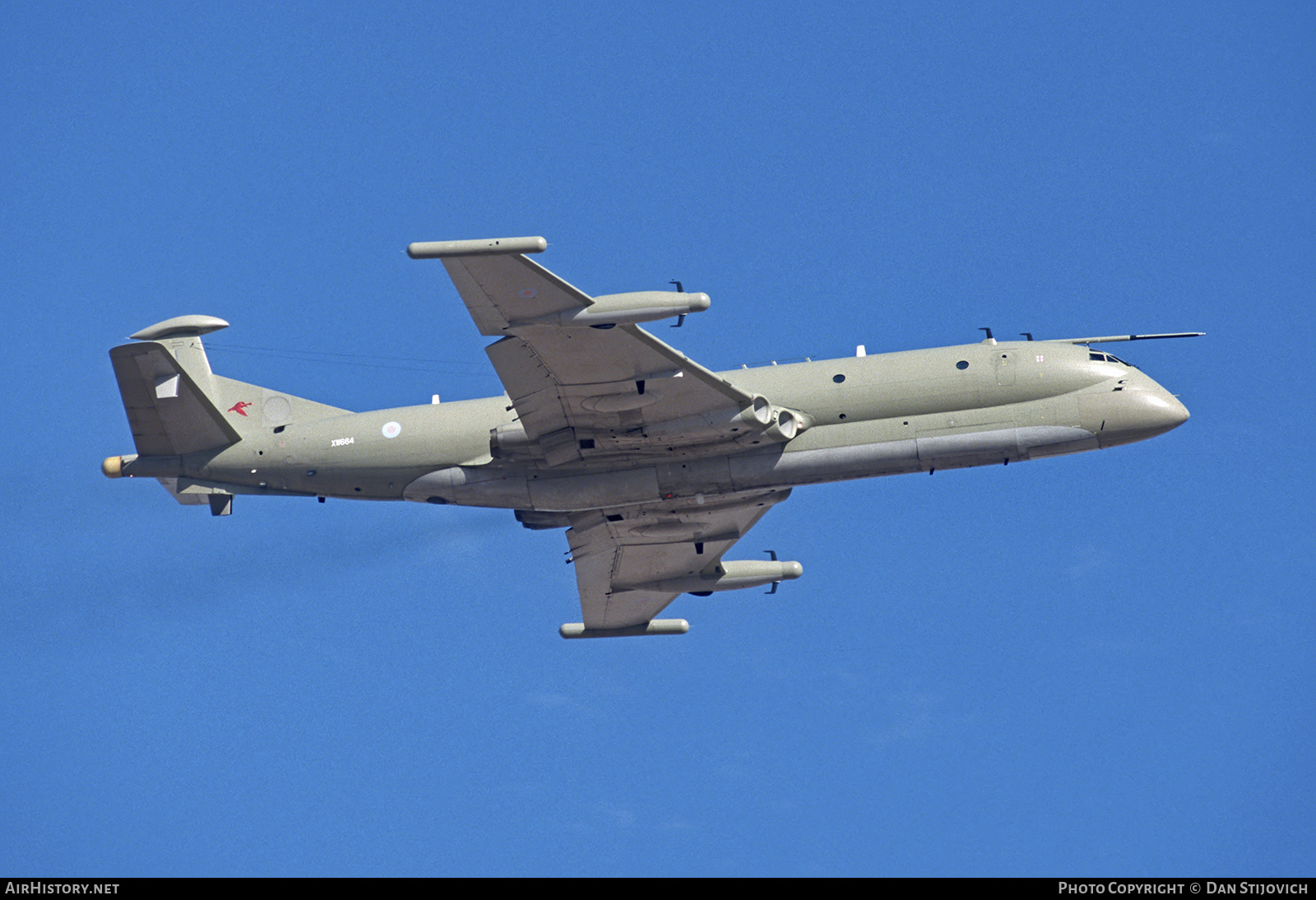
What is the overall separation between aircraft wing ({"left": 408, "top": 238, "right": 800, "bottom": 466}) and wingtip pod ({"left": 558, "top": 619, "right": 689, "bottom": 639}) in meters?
10.5

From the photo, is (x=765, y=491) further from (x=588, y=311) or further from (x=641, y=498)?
(x=588, y=311)

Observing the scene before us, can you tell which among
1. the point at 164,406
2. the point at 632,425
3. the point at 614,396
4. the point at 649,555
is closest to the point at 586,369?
the point at 614,396

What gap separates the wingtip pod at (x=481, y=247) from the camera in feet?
130

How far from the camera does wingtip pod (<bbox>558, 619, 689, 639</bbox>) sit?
5547 cm

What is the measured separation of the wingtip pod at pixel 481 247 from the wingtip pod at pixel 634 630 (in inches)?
757

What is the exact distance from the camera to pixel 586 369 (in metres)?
43.8

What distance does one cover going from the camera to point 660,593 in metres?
55.5

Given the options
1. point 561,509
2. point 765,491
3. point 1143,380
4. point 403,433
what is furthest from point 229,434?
point 1143,380

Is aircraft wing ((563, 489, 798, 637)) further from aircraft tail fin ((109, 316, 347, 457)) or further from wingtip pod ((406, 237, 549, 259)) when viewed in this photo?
wingtip pod ((406, 237, 549, 259))

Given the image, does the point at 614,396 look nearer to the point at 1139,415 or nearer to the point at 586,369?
the point at 586,369

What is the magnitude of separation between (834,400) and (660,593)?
1220 cm

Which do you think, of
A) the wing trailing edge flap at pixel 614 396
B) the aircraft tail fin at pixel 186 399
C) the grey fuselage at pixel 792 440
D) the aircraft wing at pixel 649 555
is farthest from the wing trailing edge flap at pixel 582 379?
the aircraft tail fin at pixel 186 399

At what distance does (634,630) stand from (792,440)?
40.0 ft

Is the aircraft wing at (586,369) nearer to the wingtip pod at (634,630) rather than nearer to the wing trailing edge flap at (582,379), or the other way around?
the wing trailing edge flap at (582,379)
